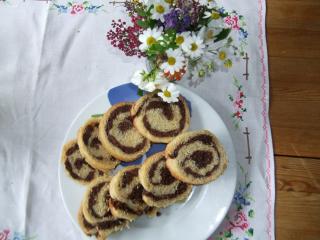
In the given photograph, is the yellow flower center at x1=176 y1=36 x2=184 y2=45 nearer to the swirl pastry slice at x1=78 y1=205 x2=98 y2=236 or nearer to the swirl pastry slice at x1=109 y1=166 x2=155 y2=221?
the swirl pastry slice at x1=109 y1=166 x2=155 y2=221

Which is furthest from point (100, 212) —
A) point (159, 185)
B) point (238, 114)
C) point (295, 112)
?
point (295, 112)

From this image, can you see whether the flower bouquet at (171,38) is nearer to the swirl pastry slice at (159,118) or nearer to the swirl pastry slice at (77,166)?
the swirl pastry slice at (159,118)

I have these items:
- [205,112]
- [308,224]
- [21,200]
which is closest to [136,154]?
[205,112]

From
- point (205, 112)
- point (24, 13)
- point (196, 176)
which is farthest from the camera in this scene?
point (24, 13)

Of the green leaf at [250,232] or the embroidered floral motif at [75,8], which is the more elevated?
the embroidered floral motif at [75,8]

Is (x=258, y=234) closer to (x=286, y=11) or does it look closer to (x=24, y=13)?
(x=286, y=11)

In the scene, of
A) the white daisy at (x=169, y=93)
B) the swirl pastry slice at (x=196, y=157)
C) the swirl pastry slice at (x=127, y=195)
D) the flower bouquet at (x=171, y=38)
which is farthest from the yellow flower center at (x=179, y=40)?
the swirl pastry slice at (x=127, y=195)

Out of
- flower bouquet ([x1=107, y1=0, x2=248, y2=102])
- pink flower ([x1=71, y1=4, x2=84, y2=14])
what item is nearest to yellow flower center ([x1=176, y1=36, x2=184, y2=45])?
flower bouquet ([x1=107, y1=0, x2=248, y2=102])
